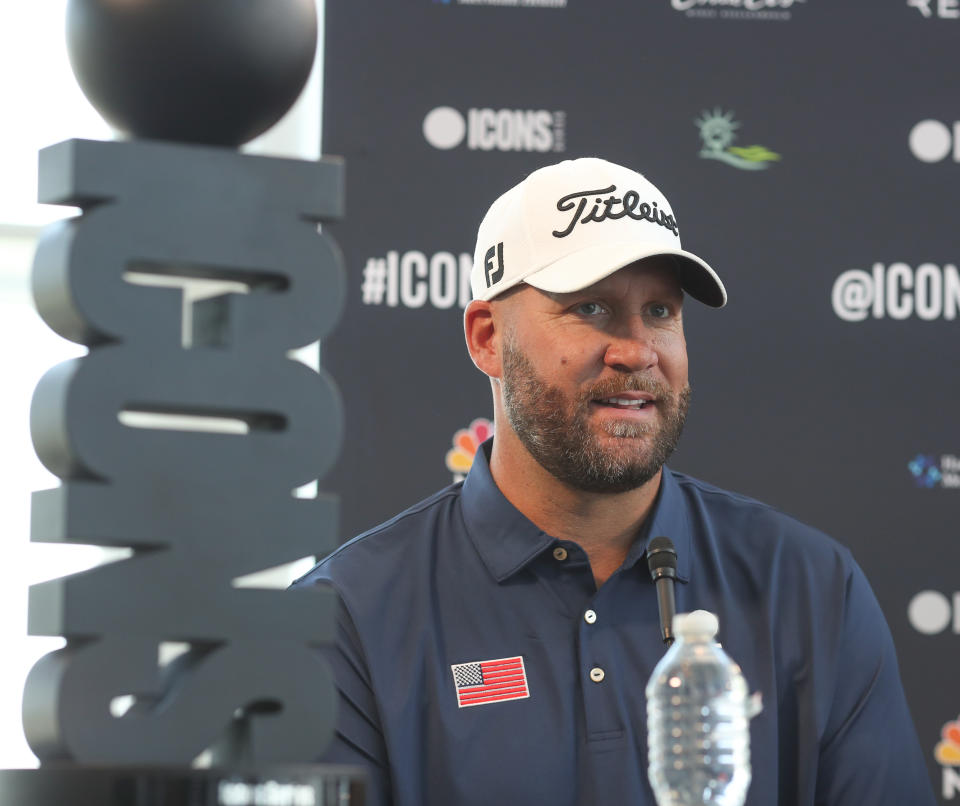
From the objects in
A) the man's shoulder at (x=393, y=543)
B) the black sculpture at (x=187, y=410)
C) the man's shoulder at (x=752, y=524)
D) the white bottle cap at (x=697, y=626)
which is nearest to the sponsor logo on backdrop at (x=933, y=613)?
the man's shoulder at (x=752, y=524)

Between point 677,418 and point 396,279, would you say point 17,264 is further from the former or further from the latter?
point 677,418

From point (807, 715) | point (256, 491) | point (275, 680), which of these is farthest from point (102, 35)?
point (807, 715)

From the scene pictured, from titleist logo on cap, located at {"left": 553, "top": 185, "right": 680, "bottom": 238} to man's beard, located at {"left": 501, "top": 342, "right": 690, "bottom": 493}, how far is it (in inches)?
9.2

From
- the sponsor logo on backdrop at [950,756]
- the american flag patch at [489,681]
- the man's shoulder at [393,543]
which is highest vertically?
the man's shoulder at [393,543]

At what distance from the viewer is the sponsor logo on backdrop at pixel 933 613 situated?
2.77 meters

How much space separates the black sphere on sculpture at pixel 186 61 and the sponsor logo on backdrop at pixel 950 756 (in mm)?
2166

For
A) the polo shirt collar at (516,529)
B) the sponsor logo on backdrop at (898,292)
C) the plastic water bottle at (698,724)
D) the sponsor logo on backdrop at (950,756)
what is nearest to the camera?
the plastic water bottle at (698,724)

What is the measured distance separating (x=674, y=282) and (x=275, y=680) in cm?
120

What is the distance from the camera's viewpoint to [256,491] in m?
1.04

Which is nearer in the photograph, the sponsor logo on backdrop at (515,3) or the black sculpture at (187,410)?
the black sculpture at (187,410)

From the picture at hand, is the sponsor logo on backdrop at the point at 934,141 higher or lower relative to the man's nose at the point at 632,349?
higher

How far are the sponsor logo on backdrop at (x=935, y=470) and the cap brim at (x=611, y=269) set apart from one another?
91cm

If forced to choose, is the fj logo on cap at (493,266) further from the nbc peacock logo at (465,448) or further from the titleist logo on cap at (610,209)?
the nbc peacock logo at (465,448)

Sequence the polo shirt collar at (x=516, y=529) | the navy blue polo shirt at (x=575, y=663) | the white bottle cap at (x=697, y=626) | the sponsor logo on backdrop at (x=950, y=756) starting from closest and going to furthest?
the white bottle cap at (x=697, y=626) < the navy blue polo shirt at (x=575, y=663) < the polo shirt collar at (x=516, y=529) < the sponsor logo on backdrop at (x=950, y=756)
